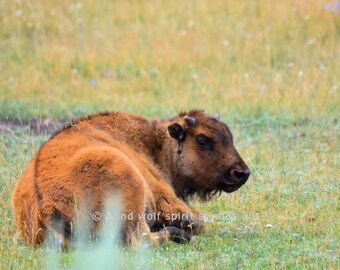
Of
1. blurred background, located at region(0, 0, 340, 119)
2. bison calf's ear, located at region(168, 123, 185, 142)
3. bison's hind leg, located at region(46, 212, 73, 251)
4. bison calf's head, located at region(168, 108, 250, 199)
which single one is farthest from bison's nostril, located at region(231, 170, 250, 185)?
blurred background, located at region(0, 0, 340, 119)

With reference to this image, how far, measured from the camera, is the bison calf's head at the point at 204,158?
8.16m

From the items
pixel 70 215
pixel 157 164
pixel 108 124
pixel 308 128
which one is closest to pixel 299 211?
pixel 157 164

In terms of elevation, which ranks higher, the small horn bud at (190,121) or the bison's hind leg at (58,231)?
the small horn bud at (190,121)

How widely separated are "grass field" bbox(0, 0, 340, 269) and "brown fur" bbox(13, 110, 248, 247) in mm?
265

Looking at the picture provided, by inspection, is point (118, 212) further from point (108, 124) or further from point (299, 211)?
point (299, 211)

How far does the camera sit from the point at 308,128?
12156 millimetres

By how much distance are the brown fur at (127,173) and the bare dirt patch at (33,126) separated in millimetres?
3548

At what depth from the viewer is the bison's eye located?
27.1 feet

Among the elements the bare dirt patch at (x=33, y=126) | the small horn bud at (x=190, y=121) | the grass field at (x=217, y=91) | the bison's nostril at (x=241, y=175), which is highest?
the small horn bud at (x=190, y=121)

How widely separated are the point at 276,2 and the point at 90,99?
4955 millimetres

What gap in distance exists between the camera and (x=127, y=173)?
739 centimetres

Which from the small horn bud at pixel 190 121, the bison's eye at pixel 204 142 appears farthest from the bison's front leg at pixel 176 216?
the small horn bud at pixel 190 121

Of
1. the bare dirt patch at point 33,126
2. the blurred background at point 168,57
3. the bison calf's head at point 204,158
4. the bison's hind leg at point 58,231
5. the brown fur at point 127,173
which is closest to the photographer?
the bison's hind leg at point 58,231

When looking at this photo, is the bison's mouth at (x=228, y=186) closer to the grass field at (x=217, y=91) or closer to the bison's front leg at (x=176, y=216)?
the grass field at (x=217, y=91)
